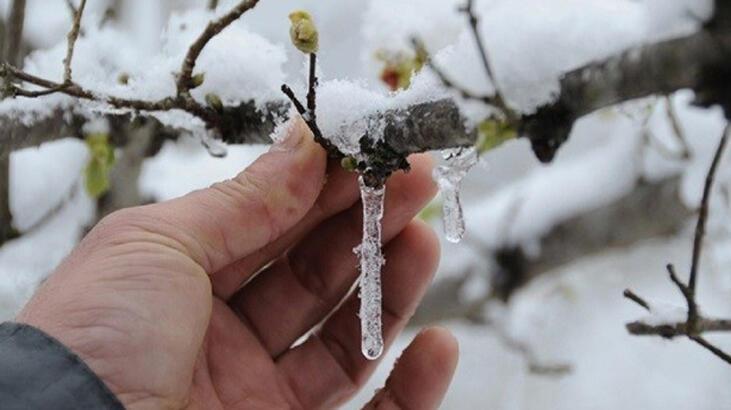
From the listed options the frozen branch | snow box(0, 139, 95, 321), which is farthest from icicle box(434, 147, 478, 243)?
the frozen branch

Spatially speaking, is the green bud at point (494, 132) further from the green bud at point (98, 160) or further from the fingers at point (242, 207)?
the green bud at point (98, 160)

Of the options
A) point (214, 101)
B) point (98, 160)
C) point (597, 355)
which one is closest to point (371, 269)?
point (214, 101)

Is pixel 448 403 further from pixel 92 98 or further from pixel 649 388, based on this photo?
pixel 92 98

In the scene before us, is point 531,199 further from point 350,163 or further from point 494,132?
point 494,132

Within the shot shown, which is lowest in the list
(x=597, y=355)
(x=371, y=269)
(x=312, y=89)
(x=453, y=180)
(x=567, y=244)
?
(x=597, y=355)

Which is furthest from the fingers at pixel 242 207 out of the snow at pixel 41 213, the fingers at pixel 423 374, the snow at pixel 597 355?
the snow at pixel 597 355

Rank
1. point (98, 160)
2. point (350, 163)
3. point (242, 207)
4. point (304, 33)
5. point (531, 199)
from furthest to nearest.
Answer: point (531, 199) → point (98, 160) → point (242, 207) → point (350, 163) → point (304, 33)

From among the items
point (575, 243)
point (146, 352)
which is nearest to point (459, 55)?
point (146, 352)
